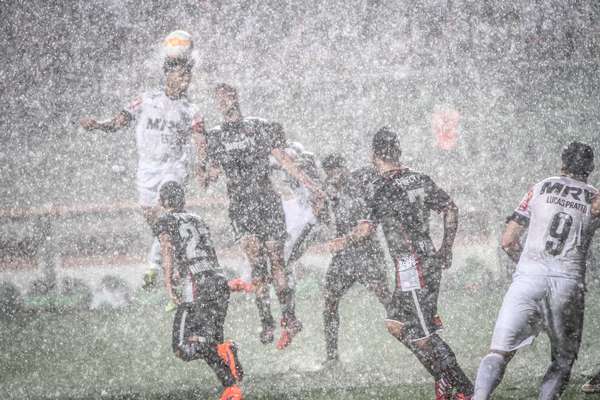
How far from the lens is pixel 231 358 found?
5164 mm

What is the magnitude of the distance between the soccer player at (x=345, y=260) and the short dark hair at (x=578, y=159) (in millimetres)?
2123

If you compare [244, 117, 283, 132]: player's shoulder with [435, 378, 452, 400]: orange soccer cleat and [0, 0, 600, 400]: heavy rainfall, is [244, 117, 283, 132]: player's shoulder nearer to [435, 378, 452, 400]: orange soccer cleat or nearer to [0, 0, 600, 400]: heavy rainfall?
[0, 0, 600, 400]: heavy rainfall

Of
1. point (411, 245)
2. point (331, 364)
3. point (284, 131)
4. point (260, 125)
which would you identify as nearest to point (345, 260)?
point (331, 364)

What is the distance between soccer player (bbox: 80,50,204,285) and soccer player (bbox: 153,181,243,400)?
3.37 feet

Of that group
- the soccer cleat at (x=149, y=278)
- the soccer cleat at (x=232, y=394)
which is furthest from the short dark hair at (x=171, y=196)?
the soccer cleat at (x=232, y=394)

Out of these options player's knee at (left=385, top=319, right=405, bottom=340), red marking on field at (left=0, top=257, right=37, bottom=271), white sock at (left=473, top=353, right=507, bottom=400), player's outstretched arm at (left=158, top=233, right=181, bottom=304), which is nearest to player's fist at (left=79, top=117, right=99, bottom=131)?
player's outstretched arm at (left=158, top=233, right=181, bottom=304)

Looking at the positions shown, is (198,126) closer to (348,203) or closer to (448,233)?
(348,203)

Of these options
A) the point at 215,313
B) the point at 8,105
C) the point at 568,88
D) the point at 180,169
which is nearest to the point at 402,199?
the point at 215,313

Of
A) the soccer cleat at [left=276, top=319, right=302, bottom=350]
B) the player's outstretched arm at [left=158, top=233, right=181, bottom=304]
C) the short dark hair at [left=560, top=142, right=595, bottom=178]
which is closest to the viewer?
the short dark hair at [left=560, top=142, right=595, bottom=178]

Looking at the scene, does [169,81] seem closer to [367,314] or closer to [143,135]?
[143,135]

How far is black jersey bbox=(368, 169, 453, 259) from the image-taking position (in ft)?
16.1

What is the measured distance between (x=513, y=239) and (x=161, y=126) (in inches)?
139

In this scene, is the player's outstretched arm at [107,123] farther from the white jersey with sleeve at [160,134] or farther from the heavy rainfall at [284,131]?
the heavy rainfall at [284,131]

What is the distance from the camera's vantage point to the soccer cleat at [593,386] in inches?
200
